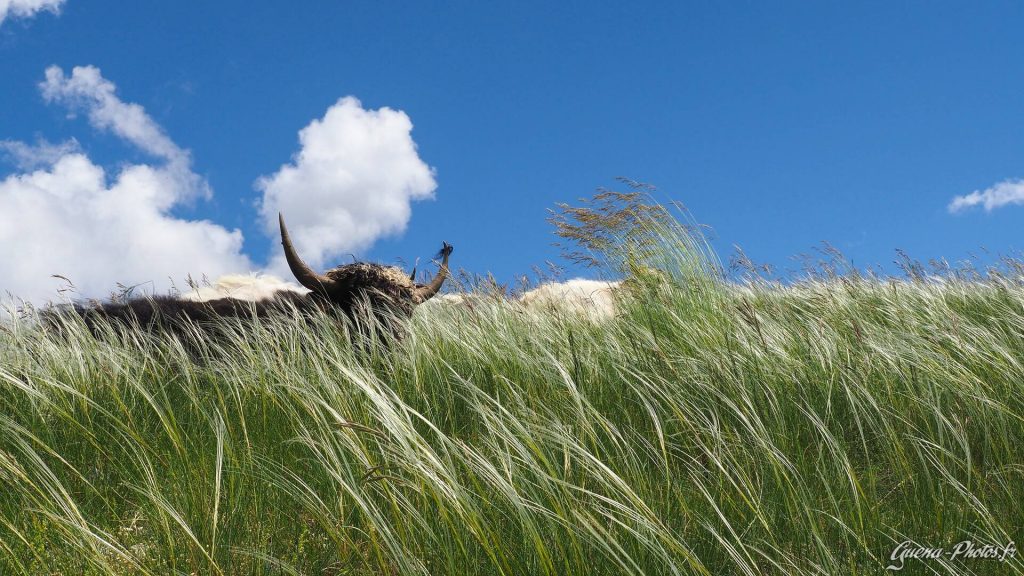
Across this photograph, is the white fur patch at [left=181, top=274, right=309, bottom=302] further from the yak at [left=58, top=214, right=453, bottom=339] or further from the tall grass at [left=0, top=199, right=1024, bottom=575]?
the tall grass at [left=0, top=199, right=1024, bottom=575]

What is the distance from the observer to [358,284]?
600 cm

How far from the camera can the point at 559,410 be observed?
318 cm

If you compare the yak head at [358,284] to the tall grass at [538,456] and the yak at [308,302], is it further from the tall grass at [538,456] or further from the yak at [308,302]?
the tall grass at [538,456]

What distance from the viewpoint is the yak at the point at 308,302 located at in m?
5.84

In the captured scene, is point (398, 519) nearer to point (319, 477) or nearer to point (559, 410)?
point (319, 477)

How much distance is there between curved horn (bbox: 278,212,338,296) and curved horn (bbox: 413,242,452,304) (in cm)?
79

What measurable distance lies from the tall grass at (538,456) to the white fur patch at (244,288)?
1636 millimetres

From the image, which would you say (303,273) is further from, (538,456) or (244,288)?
(538,456)

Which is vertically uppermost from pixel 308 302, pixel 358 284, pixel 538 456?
pixel 358 284

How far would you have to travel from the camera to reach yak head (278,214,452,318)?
591 cm

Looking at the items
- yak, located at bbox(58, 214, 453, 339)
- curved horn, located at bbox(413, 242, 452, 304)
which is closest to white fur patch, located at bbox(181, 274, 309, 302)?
yak, located at bbox(58, 214, 453, 339)

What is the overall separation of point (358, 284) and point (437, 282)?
1.15 meters

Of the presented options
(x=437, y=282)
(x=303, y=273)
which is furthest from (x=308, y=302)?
(x=437, y=282)

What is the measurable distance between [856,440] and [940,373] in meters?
0.56
